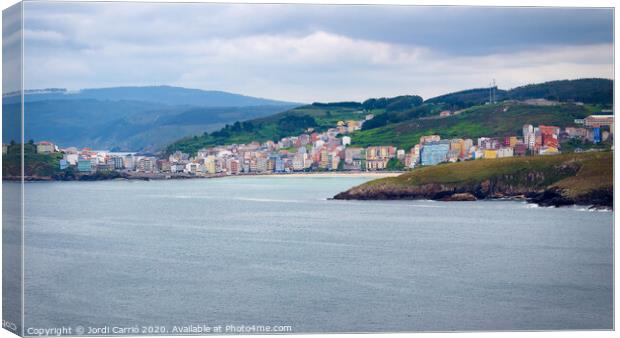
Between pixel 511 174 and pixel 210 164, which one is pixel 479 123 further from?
pixel 210 164

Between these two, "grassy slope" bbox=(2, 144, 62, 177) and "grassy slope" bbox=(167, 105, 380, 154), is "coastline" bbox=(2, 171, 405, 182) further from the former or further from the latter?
"grassy slope" bbox=(167, 105, 380, 154)

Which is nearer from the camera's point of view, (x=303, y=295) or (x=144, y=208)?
(x=303, y=295)

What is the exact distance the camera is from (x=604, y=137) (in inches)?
505

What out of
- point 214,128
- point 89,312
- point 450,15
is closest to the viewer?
point 89,312

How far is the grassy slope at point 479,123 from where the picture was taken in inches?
522

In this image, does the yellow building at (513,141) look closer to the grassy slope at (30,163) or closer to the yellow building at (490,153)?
the yellow building at (490,153)

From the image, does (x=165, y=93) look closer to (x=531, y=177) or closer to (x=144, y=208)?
(x=144, y=208)

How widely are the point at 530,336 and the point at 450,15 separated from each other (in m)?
3.13

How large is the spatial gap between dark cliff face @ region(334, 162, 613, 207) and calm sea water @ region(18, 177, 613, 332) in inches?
4.4

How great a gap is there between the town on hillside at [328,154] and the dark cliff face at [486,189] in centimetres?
24

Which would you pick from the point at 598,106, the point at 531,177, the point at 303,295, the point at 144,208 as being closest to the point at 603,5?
the point at 598,106

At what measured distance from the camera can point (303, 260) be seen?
40.9 ft

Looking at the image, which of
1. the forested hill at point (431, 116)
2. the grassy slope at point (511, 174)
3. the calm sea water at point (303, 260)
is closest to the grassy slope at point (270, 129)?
the forested hill at point (431, 116)

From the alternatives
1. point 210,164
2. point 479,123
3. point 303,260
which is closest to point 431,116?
point 479,123
